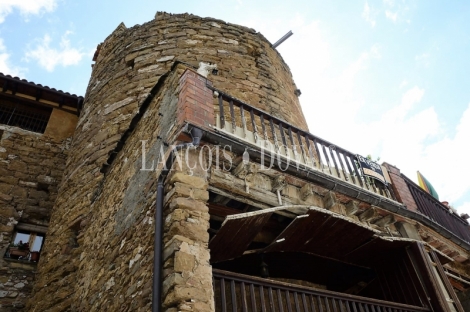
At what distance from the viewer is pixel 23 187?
7605 millimetres

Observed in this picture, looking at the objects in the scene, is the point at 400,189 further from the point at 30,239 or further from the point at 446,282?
the point at 30,239

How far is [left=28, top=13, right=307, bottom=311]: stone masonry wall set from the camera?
154 inches

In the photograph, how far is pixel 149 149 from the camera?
440 cm

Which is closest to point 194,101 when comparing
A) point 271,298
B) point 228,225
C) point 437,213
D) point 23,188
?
point 228,225

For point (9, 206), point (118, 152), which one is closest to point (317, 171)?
point (118, 152)

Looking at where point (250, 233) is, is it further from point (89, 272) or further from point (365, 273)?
point (365, 273)

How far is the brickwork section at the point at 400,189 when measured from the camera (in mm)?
5387

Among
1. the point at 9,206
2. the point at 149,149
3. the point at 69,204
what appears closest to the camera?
the point at 149,149

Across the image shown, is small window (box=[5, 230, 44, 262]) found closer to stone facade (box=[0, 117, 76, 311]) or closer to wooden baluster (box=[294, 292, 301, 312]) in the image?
stone facade (box=[0, 117, 76, 311])

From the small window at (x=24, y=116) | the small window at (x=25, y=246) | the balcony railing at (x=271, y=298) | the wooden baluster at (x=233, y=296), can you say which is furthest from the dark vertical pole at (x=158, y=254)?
the small window at (x=24, y=116)

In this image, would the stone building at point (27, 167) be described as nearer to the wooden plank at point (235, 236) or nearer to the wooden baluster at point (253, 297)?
the wooden plank at point (235, 236)

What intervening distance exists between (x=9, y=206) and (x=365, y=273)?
6522 millimetres

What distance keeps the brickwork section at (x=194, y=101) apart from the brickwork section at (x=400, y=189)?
3109 mm

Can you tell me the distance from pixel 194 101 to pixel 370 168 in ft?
9.44
